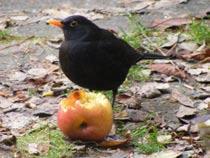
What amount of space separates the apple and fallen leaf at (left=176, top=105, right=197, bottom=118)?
28.6 inches

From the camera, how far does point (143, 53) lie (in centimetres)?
611

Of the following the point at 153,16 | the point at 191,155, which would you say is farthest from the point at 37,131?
the point at 153,16

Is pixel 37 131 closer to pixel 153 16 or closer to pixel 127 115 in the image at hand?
pixel 127 115

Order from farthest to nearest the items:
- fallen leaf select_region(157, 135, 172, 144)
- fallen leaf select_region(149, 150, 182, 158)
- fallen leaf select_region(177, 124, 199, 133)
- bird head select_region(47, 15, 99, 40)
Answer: bird head select_region(47, 15, 99, 40), fallen leaf select_region(177, 124, 199, 133), fallen leaf select_region(157, 135, 172, 144), fallen leaf select_region(149, 150, 182, 158)

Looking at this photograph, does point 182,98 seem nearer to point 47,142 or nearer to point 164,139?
point 164,139

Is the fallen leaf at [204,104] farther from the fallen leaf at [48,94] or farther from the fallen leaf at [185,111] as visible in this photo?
the fallen leaf at [48,94]

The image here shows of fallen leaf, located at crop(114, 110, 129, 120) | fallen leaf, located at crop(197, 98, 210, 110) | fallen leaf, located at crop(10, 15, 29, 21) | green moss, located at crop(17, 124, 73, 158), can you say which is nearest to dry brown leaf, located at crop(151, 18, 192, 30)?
fallen leaf, located at crop(10, 15, 29, 21)

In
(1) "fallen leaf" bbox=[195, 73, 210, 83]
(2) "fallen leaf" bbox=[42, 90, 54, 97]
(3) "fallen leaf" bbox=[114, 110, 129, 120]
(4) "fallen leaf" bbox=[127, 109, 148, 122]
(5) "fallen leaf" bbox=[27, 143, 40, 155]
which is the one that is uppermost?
(1) "fallen leaf" bbox=[195, 73, 210, 83]

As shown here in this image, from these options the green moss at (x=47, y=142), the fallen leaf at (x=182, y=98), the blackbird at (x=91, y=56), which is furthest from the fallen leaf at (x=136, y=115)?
the green moss at (x=47, y=142)

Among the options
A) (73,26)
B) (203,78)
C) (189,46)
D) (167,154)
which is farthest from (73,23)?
(189,46)

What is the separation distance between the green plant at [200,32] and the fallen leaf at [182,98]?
38.7 inches

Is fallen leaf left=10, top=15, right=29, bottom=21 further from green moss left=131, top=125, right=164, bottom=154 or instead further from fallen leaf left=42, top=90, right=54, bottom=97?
green moss left=131, top=125, right=164, bottom=154

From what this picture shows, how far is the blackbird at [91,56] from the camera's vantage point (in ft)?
17.2

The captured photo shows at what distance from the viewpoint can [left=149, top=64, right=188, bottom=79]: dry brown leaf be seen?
6.05 m
